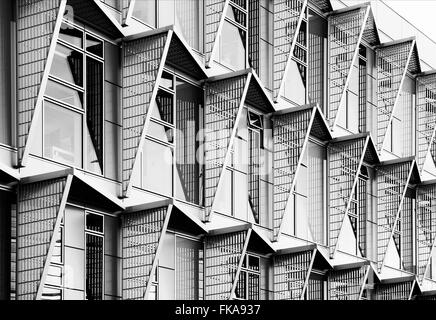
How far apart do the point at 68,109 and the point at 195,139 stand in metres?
5.52

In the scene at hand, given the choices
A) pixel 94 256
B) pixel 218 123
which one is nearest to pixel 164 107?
pixel 218 123

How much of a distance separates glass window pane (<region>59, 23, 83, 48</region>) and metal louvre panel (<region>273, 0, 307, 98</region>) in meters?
9.35

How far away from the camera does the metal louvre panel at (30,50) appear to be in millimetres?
23859

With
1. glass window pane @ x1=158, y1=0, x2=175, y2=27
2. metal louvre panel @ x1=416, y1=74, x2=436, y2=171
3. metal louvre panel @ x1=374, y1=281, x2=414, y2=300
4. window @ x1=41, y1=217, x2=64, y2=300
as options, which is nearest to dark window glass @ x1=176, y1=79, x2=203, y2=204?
glass window pane @ x1=158, y1=0, x2=175, y2=27

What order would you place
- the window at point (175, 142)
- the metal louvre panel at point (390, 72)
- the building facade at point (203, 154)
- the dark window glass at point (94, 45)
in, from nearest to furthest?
1. the building facade at point (203, 154)
2. the dark window glass at point (94, 45)
3. the window at point (175, 142)
4. the metal louvre panel at point (390, 72)

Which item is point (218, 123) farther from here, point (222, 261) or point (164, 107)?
point (222, 261)

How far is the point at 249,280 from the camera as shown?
3281 centimetres

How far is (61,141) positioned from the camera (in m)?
25.4

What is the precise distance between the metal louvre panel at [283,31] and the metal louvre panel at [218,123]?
3.46m

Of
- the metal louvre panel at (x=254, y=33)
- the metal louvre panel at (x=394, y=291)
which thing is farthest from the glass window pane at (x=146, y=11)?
A: the metal louvre panel at (x=394, y=291)

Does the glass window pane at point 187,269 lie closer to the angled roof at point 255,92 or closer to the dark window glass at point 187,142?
the dark window glass at point 187,142

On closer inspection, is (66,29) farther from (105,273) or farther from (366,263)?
(366,263)

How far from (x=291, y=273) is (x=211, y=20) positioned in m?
7.68
